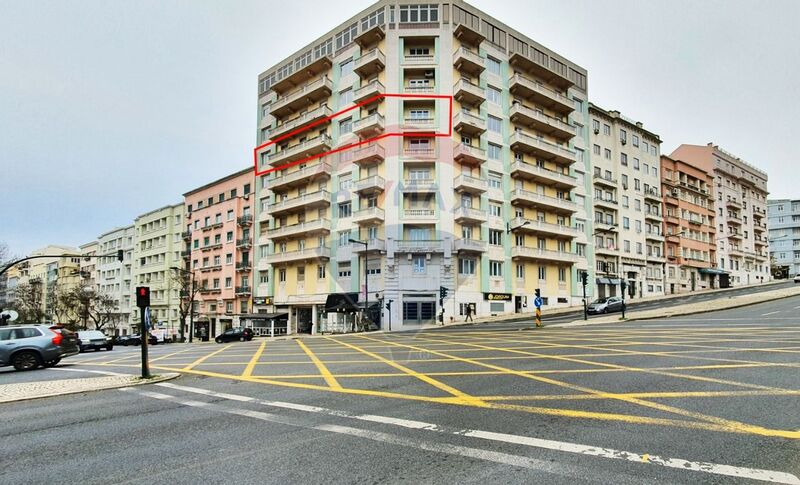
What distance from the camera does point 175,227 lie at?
2601 inches

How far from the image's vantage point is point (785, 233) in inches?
3971

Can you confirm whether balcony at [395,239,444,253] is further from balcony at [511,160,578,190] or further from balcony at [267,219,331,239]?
balcony at [511,160,578,190]

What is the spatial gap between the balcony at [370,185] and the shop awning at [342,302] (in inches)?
360

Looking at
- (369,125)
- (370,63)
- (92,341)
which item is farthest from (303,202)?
(92,341)

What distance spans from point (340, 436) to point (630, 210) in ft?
187

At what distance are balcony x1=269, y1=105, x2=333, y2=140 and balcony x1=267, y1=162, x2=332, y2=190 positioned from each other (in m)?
4.54

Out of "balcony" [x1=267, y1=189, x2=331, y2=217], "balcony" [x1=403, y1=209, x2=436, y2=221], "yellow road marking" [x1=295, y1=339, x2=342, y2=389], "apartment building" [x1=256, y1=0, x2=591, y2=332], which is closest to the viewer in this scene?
"yellow road marking" [x1=295, y1=339, x2=342, y2=389]

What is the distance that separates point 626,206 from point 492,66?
2483 centimetres

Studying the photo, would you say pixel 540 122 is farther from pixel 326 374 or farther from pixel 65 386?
pixel 65 386

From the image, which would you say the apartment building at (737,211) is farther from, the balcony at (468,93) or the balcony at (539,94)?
the balcony at (468,93)

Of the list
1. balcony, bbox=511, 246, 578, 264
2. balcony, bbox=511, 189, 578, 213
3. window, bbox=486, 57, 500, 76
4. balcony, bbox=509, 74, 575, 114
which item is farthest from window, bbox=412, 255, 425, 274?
balcony, bbox=509, 74, 575, 114

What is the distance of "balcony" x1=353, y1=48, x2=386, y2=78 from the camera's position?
39250 millimetres

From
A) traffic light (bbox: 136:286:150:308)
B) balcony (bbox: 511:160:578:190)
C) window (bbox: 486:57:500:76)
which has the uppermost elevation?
window (bbox: 486:57:500:76)

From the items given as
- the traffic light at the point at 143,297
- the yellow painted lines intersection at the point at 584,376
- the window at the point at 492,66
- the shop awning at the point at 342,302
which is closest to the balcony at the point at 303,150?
the shop awning at the point at 342,302
